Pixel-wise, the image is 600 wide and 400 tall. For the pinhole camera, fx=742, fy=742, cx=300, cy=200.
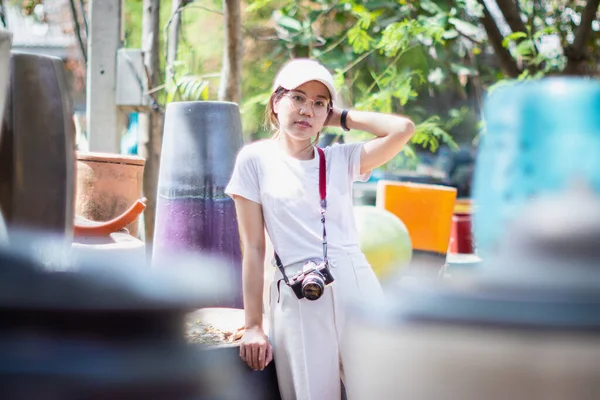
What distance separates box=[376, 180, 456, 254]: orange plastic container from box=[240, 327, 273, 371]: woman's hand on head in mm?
3346

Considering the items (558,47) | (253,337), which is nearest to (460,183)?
(558,47)

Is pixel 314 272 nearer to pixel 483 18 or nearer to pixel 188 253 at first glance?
pixel 188 253

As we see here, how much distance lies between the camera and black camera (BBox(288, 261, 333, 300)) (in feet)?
6.63

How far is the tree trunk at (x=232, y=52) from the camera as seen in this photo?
14.0 ft

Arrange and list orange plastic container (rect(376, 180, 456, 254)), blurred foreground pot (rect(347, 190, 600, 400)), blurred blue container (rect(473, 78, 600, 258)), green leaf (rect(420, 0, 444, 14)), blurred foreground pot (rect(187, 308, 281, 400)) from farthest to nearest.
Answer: green leaf (rect(420, 0, 444, 14)) < orange plastic container (rect(376, 180, 456, 254)) < blurred foreground pot (rect(187, 308, 281, 400)) < blurred blue container (rect(473, 78, 600, 258)) < blurred foreground pot (rect(347, 190, 600, 400))

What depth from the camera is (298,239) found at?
2.12 meters

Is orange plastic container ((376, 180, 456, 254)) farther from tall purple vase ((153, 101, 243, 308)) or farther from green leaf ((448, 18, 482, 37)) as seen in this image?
tall purple vase ((153, 101, 243, 308))

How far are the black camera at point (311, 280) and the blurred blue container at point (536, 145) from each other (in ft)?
2.24

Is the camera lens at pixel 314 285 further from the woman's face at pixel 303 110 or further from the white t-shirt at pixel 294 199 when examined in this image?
the woman's face at pixel 303 110

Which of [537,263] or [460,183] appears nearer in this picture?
[537,263]

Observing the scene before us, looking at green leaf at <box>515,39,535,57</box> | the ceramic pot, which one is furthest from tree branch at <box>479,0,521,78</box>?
the ceramic pot

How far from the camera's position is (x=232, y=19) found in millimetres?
4285

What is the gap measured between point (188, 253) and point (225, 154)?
0.47 m

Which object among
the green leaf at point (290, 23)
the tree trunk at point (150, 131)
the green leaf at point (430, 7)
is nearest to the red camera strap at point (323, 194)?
the tree trunk at point (150, 131)
